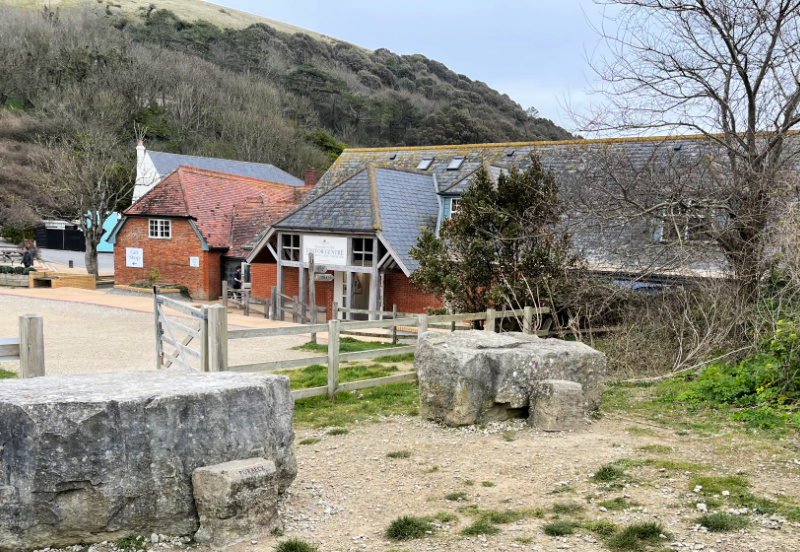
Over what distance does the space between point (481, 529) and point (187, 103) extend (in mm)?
57943

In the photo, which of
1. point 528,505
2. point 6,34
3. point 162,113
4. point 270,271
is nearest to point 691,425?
A: point 528,505

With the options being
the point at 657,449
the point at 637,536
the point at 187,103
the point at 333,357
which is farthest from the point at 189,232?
the point at 187,103

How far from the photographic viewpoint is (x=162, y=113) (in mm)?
58000

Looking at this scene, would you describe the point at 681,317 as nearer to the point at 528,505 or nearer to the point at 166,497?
the point at 528,505

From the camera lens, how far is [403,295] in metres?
21.6

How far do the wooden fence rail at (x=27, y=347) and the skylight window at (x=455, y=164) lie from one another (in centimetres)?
2011

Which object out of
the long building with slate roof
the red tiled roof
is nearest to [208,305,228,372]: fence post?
the long building with slate roof

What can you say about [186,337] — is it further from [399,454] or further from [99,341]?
[99,341]

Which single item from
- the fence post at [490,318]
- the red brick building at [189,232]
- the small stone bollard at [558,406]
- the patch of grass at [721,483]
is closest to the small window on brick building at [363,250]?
the red brick building at [189,232]

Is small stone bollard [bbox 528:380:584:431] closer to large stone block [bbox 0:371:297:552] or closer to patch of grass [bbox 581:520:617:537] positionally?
patch of grass [bbox 581:520:617:537]

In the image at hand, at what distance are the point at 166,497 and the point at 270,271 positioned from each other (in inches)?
841

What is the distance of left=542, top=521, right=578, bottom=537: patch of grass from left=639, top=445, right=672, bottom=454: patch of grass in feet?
7.16

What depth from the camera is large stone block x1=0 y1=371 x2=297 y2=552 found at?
13.9ft

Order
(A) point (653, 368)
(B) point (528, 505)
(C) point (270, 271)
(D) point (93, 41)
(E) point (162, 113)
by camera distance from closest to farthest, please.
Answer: (B) point (528, 505)
(A) point (653, 368)
(C) point (270, 271)
(E) point (162, 113)
(D) point (93, 41)
